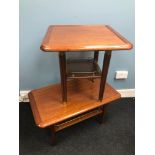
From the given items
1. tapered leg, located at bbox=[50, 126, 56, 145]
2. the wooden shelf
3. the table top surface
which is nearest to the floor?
tapered leg, located at bbox=[50, 126, 56, 145]

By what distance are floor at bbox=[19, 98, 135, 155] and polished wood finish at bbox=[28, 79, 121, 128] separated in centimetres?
25

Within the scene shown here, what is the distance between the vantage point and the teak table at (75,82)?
3.43ft

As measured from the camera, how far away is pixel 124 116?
65.0 inches

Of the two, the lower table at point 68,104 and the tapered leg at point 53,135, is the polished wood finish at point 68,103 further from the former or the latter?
the tapered leg at point 53,135

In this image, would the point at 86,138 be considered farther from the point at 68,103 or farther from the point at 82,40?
the point at 82,40

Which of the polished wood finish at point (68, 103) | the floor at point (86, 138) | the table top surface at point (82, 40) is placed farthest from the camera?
the floor at point (86, 138)

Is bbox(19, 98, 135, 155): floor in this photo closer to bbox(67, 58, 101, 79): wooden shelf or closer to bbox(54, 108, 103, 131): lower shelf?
bbox(54, 108, 103, 131): lower shelf

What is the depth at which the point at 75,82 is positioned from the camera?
1581 mm

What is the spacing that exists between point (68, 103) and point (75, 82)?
0.96 ft

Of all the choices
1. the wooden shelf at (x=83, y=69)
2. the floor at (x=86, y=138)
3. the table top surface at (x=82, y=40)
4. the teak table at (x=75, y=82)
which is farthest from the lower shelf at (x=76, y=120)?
the table top surface at (x=82, y=40)

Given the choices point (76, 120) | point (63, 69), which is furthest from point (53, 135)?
point (63, 69)
